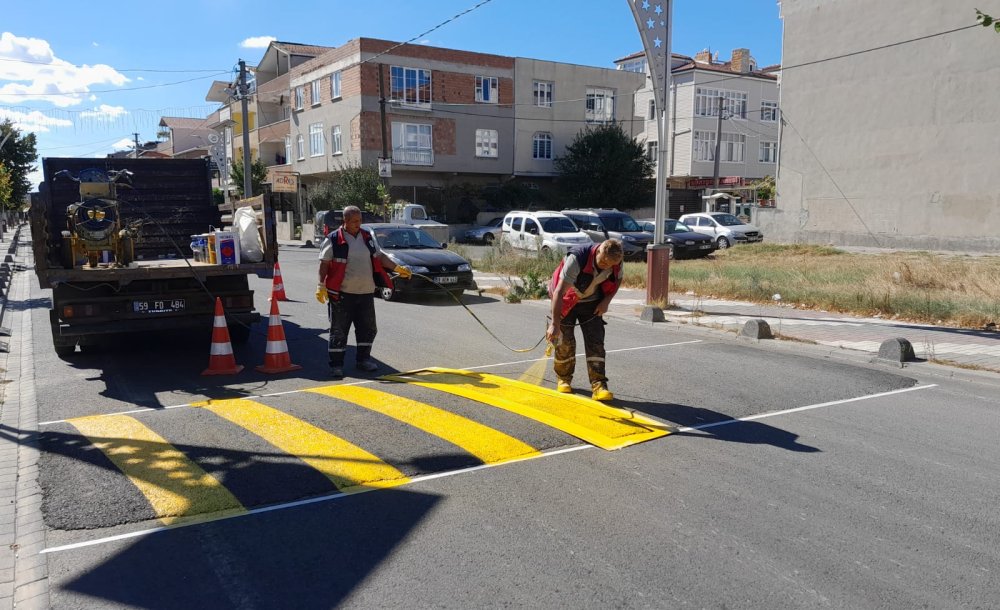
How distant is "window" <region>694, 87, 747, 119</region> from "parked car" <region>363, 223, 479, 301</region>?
3734 cm

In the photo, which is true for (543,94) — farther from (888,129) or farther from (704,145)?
(888,129)

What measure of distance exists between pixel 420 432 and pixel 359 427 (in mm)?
528

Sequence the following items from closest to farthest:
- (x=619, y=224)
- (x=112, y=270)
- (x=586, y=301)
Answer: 1. (x=586, y=301)
2. (x=112, y=270)
3. (x=619, y=224)

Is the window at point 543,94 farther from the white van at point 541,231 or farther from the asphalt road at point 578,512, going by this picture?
the asphalt road at point 578,512

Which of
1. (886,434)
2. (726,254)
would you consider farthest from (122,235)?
(726,254)

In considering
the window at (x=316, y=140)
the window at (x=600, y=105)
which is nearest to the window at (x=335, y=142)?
the window at (x=316, y=140)

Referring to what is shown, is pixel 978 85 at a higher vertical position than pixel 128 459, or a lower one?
higher

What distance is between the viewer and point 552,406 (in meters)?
6.74

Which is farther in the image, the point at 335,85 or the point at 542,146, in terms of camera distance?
the point at 542,146

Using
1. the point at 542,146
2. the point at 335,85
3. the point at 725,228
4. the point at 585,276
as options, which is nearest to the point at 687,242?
the point at 725,228

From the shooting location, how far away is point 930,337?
10.4 m

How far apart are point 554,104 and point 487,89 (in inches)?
182

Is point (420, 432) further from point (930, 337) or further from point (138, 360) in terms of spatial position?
point (930, 337)

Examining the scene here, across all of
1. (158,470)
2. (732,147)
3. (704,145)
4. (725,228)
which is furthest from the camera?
(732,147)
